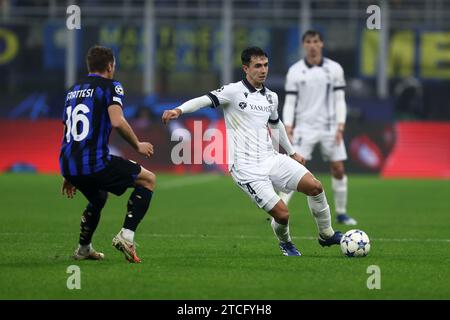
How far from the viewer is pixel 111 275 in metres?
8.83

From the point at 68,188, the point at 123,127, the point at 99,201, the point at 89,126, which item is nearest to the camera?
the point at 123,127

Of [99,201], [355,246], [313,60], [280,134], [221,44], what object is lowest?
[355,246]

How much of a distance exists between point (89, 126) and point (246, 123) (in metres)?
1.85

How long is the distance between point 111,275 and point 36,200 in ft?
31.0

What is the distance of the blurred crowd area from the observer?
94.5 ft

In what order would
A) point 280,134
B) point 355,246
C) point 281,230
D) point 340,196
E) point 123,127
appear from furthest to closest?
1. point 340,196
2. point 280,134
3. point 281,230
4. point 355,246
5. point 123,127

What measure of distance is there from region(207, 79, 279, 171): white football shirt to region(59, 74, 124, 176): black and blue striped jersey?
1403mm

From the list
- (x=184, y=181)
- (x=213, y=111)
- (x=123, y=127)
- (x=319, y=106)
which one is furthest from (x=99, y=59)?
(x=213, y=111)

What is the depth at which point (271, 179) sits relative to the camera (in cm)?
1048

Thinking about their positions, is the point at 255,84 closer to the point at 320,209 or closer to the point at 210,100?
the point at 210,100

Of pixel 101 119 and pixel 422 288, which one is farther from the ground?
pixel 101 119

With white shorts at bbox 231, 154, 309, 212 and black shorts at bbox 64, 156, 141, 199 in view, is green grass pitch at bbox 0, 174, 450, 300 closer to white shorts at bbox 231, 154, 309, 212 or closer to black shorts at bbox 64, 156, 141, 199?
white shorts at bbox 231, 154, 309, 212
